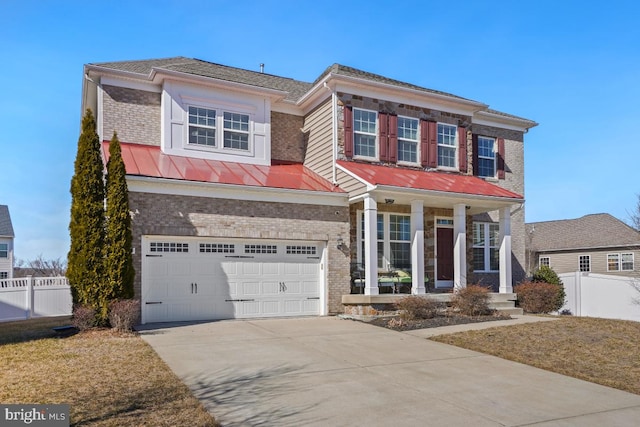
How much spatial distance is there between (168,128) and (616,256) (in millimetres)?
26975

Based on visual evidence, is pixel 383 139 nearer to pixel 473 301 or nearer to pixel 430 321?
pixel 473 301

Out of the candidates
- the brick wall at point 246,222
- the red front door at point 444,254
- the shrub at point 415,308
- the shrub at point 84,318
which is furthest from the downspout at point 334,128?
the shrub at point 84,318

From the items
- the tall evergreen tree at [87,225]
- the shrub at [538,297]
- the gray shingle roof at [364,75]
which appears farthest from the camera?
the shrub at [538,297]

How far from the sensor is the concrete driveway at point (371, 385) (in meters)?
6.19

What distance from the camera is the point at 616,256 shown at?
1203 inches

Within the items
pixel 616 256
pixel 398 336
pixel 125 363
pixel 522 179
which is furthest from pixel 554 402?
pixel 616 256

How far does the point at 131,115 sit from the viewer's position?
16469mm

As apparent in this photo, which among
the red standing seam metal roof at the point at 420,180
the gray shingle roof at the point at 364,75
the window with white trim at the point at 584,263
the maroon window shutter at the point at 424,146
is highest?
the gray shingle roof at the point at 364,75

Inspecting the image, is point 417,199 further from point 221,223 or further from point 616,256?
point 616,256

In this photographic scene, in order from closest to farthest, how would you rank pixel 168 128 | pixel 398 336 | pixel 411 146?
pixel 398 336, pixel 168 128, pixel 411 146

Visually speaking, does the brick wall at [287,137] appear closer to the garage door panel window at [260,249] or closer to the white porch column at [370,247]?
the garage door panel window at [260,249]

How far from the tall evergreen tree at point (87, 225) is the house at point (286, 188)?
1.03m

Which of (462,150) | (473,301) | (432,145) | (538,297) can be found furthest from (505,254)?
(432,145)

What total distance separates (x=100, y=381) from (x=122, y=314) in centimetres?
439
